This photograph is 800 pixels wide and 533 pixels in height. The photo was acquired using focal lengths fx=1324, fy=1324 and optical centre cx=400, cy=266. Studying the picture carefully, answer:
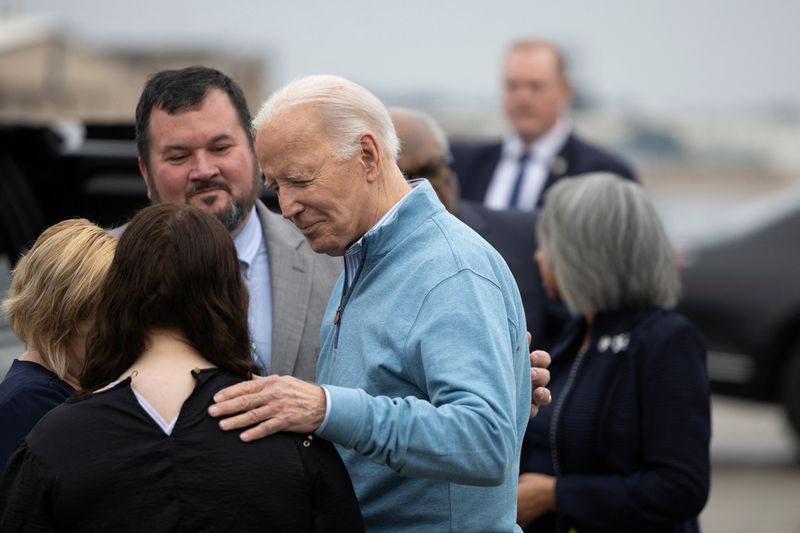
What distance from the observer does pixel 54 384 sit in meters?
2.88

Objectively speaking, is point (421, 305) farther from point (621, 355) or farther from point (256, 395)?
point (621, 355)

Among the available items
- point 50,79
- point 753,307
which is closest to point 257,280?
point 753,307

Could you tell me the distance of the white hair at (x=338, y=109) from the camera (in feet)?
8.75

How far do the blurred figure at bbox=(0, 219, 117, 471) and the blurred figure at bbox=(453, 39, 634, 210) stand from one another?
3055 millimetres

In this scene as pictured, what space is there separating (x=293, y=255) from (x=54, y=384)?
925 millimetres

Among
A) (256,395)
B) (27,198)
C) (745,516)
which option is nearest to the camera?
(256,395)

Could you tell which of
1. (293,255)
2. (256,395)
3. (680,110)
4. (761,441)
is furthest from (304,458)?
(680,110)

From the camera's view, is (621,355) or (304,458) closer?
(304,458)

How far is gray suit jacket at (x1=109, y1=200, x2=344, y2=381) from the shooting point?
3.42m

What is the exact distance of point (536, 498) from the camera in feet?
12.6

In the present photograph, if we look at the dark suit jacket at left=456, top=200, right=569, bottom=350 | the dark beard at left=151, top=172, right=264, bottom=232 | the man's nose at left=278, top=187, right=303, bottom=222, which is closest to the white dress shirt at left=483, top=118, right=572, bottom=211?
the dark suit jacket at left=456, top=200, right=569, bottom=350

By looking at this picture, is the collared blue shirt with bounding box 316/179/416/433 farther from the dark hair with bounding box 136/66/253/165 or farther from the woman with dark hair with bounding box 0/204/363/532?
the dark hair with bounding box 136/66/253/165

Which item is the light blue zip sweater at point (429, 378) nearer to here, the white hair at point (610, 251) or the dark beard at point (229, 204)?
the dark beard at point (229, 204)

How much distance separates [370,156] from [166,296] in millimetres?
522
